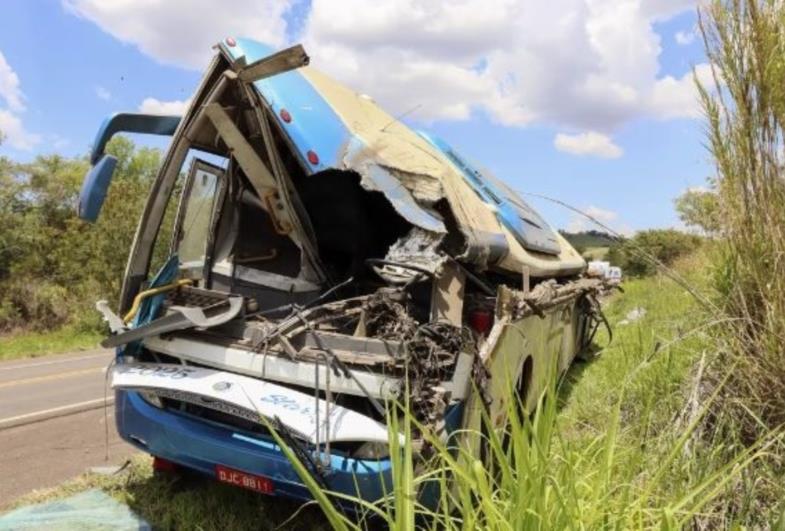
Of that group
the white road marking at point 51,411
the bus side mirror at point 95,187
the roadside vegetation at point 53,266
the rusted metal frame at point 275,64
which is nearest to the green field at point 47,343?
the roadside vegetation at point 53,266

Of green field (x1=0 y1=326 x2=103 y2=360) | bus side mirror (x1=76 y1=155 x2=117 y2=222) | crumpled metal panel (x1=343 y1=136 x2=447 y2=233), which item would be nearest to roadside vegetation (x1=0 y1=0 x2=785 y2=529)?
crumpled metal panel (x1=343 y1=136 x2=447 y2=233)

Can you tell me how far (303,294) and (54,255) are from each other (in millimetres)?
25535

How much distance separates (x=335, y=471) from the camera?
3508 millimetres

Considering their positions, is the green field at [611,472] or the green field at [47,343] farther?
the green field at [47,343]

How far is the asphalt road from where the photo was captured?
5.53m

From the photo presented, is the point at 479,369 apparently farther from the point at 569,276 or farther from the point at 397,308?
the point at 569,276

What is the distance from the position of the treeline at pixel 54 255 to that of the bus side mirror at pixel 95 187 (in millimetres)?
16661

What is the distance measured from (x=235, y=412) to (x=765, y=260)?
2731 millimetres

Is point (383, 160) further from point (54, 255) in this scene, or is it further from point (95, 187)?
point (54, 255)

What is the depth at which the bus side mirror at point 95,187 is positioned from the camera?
4484 millimetres

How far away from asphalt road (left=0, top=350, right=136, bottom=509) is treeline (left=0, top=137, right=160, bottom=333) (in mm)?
10244

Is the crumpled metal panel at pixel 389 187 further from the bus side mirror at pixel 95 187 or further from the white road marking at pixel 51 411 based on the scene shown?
the white road marking at pixel 51 411

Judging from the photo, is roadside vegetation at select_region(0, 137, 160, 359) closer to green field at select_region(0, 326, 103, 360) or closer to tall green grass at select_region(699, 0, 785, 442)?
green field at select_region(0, 326, 103, 360)

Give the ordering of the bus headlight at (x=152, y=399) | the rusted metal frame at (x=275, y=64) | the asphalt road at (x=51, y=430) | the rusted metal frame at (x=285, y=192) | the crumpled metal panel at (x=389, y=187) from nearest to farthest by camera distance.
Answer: the rusted metal frame at (x=275, y=64)
the crumpled metal panel at (x=389, y=187)
the bus headlight at (x=152, y=399)
the rusted metal frame at (x=285, y=192)
the asphalt road at (x=51, y=430)
